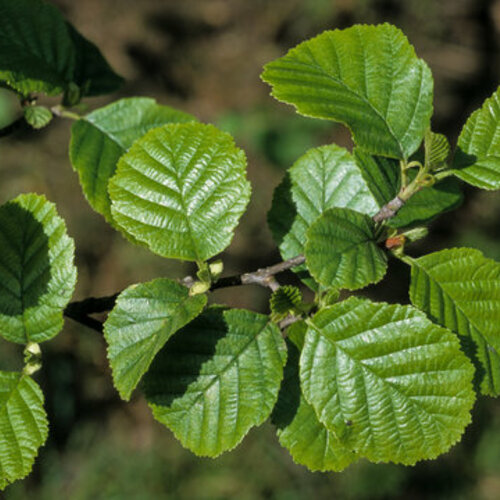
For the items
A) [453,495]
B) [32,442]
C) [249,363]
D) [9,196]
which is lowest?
[453,495]

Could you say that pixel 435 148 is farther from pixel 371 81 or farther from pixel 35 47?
pixel 35 47

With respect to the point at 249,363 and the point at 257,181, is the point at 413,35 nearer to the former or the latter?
the point at 257,181

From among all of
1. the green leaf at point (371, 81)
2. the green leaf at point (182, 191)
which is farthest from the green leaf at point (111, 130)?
the green leaf at point (371, 81)

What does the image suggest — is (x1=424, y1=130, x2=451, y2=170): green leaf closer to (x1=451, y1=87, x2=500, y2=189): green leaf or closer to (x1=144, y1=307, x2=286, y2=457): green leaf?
(x1=451, y1=87, x2=500, y2=189): green leaf

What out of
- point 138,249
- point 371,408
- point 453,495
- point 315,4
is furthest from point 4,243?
point 315,4

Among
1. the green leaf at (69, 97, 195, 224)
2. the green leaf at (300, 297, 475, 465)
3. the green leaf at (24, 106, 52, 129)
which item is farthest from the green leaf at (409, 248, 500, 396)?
the green leaf at (24, 106, 52, 129)
